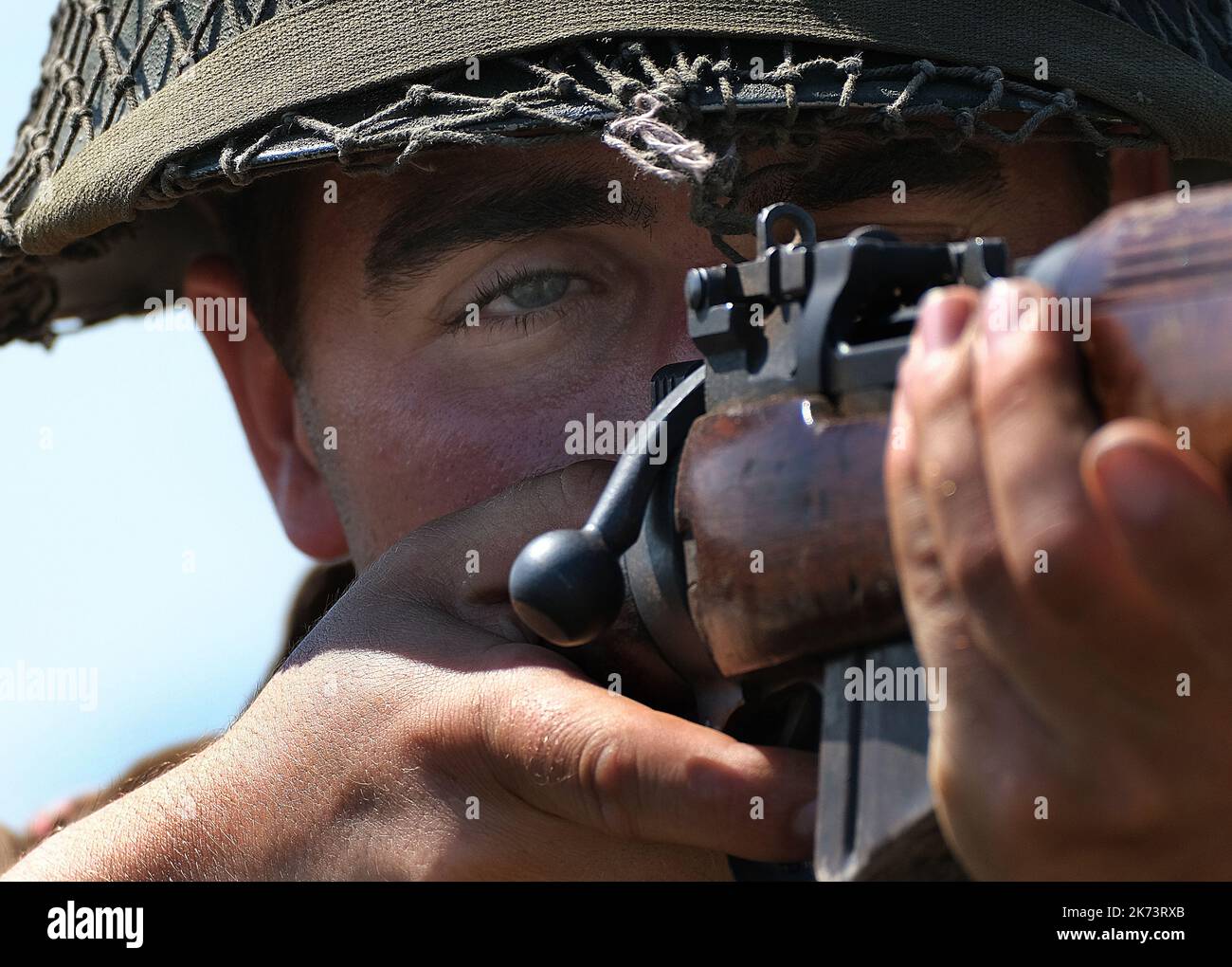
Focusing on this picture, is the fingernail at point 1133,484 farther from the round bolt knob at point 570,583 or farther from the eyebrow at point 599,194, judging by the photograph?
the eyebrow at point 599,194

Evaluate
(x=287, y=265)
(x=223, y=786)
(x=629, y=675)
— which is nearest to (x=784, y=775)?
(x=629, y=675)

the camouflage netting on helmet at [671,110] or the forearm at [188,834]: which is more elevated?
the camouflage netting on helmet at [671,110]

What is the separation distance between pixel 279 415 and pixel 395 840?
1069 mm

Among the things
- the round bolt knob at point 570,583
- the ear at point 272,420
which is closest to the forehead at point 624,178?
the ear at point 272,420

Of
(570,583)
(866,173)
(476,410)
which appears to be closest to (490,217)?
(476,410)

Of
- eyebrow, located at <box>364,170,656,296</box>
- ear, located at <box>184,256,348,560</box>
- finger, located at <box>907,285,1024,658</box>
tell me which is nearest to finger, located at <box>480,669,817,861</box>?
finger, located at <box>907,285,1024,658</box>

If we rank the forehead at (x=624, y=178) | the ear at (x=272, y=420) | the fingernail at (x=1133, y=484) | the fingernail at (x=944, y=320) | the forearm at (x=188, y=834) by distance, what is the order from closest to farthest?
1. the fingernail at (x=1133, y=484)
2. the fingernail at (x=944, y=320)
3. the forearm at (x=188, y=834)
4. the forehead at (x=624, y=178)
5. the ear at (x=272, y=420)

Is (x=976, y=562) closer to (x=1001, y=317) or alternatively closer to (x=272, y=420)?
(x=1001, y=317)

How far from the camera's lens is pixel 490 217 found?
1.84 m

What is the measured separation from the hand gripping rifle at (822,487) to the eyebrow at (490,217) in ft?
2.02

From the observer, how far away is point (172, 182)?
183 cm

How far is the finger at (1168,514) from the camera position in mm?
805

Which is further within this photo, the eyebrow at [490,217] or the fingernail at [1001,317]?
the eyebrow at [490,217]
